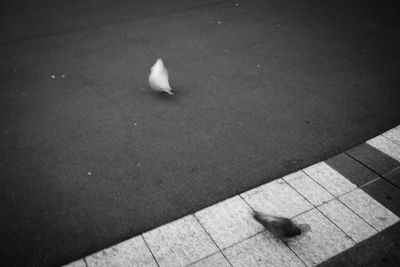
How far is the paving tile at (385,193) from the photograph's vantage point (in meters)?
3.10

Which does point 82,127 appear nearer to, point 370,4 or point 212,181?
point 212,181

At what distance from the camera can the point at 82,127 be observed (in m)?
4.09

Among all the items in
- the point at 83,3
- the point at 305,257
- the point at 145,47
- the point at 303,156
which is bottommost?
the point at 305,257

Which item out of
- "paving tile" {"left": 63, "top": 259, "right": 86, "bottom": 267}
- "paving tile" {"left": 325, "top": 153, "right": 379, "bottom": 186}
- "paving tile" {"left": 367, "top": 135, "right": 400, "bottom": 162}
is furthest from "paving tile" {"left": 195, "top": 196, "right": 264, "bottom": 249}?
"paving tile" {"left": 367, "top": 135, "right": 400, "bottom": 162}

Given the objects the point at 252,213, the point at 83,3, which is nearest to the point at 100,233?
the point at 252,213

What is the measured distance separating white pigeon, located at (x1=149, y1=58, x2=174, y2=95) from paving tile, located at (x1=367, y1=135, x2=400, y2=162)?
2.73 metres

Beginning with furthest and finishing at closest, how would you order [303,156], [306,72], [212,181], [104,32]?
[104,32] < [306,72] < [303,156] < [212,181]

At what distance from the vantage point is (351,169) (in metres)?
3.50

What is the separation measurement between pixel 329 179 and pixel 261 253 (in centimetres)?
124

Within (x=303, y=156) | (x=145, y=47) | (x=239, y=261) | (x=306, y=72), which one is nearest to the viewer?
(x=239, y=261)

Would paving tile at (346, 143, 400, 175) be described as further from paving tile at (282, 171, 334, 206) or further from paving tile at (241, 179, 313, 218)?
paving tile at (241, 179, 313, 218)

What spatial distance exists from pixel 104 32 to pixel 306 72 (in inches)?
167

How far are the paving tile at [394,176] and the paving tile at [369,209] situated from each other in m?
0.40

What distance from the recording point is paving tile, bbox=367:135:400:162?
12.1 feet
